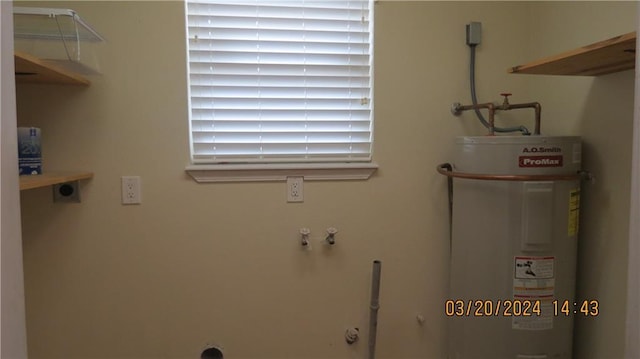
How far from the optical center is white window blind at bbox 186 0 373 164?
1.50m

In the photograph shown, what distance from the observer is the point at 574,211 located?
1326 mm

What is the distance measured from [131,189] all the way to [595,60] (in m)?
1.79

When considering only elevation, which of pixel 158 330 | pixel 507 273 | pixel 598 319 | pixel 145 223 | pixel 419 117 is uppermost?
pixel 419 117

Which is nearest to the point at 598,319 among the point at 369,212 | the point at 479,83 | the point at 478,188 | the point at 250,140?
the point at 478,188

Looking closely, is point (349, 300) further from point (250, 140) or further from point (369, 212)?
point (250, 140)

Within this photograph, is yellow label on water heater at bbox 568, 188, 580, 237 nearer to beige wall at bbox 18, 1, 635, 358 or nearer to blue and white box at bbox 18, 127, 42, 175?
beige wall at bbox 18, 1, 635, 358

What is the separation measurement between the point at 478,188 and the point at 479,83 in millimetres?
565

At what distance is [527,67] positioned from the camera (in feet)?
4.06

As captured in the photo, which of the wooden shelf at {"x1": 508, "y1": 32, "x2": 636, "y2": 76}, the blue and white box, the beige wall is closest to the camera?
the wooden shelf at {"x1": 508, "y1": 32, "x2": 636, "y2": 76}

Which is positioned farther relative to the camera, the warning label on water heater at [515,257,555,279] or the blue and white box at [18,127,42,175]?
the warning label on water heater at [515,257,555,279]

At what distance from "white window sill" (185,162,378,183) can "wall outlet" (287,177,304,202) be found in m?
0.02

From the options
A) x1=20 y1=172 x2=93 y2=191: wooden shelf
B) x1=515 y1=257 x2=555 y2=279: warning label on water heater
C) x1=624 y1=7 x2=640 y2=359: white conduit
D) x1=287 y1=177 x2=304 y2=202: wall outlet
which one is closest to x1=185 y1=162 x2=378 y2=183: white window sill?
x1=287 y1=177 x2=304 y2=202: wall outlet

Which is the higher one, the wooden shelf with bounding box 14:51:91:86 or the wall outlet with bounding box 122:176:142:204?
the wooden shelf with bounding box 14:51:91:86

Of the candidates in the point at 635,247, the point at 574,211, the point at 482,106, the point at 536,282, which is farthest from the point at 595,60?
the point at 536,282
